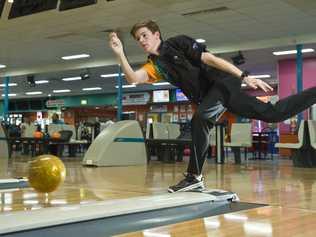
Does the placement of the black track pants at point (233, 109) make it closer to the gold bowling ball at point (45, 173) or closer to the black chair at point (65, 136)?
the gold bowling ball at point (45, 173)

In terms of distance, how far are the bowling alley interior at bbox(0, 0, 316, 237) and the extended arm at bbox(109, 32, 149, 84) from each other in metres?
0.03

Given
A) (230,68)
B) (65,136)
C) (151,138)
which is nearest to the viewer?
(230,68)

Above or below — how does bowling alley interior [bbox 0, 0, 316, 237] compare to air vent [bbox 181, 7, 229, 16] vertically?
below

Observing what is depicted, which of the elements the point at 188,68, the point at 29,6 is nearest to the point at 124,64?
the point at 188,68

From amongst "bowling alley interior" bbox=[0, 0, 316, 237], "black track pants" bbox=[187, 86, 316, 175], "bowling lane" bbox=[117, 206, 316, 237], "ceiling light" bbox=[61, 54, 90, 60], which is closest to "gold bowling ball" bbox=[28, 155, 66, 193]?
"bowling alley interior" bbox=[0, 0, 316, 237]

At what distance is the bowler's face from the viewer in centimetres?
301

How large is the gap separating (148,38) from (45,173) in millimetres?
1113

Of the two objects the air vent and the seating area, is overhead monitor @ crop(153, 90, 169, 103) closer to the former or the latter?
the air vent

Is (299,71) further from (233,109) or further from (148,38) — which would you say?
(148,38)

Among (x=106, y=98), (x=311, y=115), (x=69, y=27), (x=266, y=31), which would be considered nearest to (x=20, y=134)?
(x=69, y=27)

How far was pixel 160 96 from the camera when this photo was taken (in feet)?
71.7

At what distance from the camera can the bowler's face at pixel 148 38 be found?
301 cm

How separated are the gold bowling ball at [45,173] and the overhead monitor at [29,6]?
5126mm

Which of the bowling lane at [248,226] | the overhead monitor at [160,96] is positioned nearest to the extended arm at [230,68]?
the bowling lane at [248,226]
